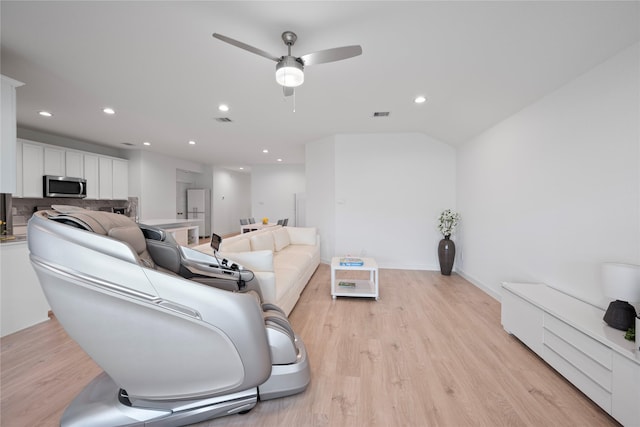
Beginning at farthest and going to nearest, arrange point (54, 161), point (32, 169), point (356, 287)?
point (54, 161), point (32, 169), point (356, 287)

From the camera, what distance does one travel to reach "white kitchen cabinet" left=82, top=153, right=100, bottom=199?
5527mm

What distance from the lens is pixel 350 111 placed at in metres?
3.82

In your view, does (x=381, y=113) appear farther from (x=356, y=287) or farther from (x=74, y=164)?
(x=74, y=164)

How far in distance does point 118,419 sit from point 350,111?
388cm

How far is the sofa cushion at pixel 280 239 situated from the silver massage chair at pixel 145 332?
8.91 ft

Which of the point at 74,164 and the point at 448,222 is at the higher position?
the point at 74,164

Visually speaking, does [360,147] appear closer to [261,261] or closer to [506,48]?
[506,48]

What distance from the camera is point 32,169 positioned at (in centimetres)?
462

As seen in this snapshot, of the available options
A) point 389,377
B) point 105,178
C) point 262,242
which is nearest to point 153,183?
point 105,178

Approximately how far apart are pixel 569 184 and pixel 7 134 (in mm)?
5088

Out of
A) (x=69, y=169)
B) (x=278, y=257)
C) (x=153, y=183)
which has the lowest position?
(x=278, y=257)

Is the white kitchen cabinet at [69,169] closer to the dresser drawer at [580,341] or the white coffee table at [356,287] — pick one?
the white coffee table at [356,287]

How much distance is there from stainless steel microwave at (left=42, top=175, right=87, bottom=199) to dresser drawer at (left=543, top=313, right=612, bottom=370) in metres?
7.39

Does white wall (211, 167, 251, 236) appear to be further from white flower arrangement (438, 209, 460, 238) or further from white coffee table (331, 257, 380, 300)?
white flower arrangement (438, 209, 460, 238)
